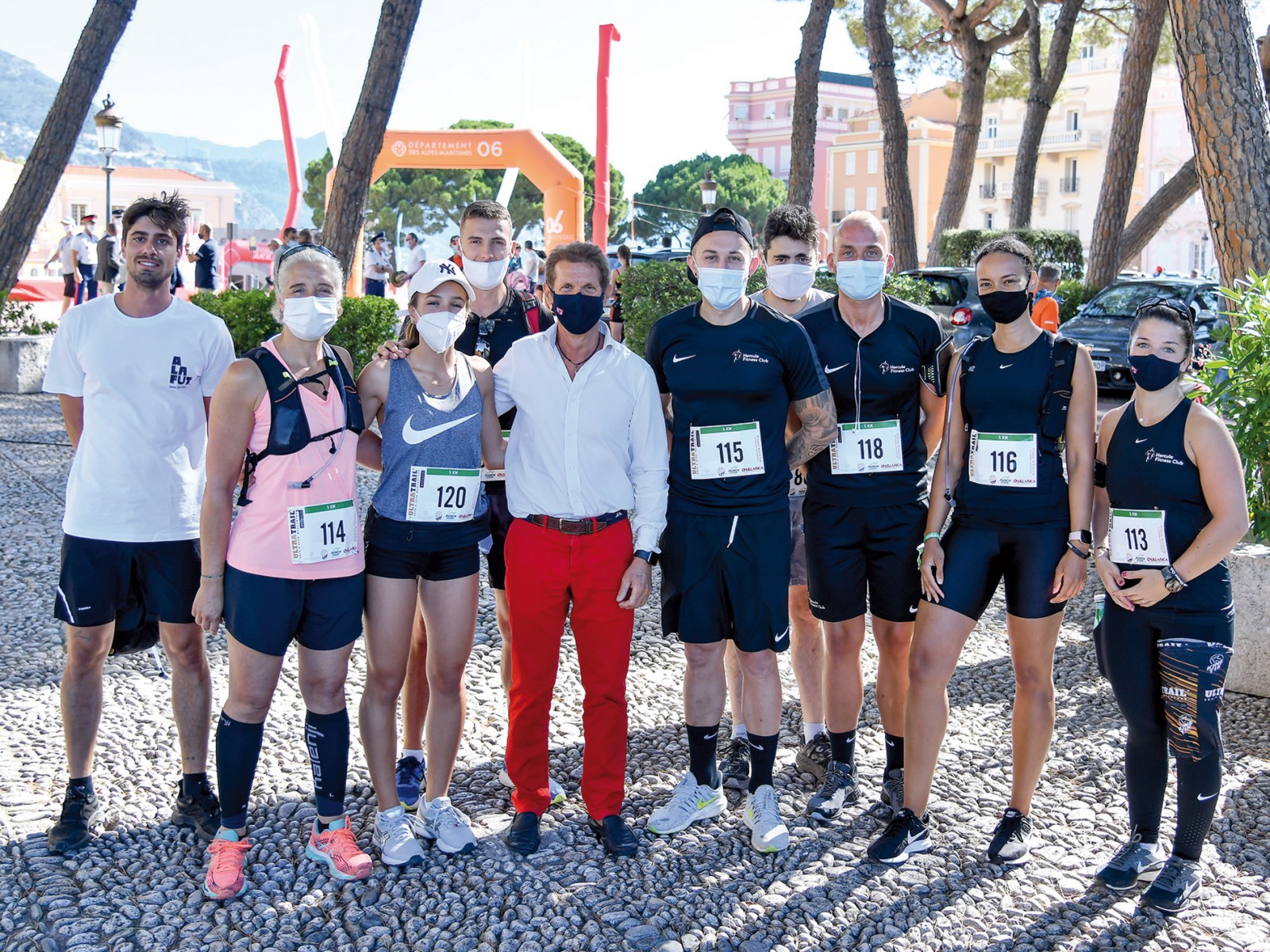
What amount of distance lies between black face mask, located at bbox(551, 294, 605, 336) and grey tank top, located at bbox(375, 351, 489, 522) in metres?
0.41

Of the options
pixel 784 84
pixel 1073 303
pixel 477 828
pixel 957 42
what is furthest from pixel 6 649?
pixel 784 84

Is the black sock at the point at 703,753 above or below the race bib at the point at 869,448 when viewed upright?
below

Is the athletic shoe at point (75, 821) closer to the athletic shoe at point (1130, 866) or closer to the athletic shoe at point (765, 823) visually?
the athletic shoe at point (765, 823)

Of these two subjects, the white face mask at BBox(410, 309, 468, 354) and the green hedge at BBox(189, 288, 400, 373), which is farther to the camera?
the green hedge at BBox(189, 288, 400, 373)

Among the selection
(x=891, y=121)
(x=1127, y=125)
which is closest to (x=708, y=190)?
(x=891, y=121)

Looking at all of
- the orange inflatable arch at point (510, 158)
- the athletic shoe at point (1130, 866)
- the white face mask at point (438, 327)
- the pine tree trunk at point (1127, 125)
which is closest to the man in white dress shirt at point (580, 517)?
the white face mask at point (438, 327)

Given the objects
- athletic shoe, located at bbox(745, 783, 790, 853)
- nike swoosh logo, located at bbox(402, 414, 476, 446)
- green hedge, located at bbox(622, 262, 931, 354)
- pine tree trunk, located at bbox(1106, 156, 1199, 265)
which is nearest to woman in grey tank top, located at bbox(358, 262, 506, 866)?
nike swoosh logo, located at bbox(402, 414, 476, 446)

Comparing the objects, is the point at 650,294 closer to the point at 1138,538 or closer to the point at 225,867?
the point at 1138,538

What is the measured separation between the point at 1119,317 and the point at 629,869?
577 inches

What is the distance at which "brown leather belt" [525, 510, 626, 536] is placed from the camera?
3.76 meters

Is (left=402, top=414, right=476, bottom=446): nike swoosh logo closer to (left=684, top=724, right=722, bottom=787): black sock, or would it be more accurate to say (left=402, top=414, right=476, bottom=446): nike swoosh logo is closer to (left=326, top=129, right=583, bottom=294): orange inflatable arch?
(left=684, top=724, right=722, bottom=787): black sock

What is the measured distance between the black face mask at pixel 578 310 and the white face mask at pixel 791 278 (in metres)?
0.84

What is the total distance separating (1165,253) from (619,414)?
214ft

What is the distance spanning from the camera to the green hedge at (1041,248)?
22812 millimetres
